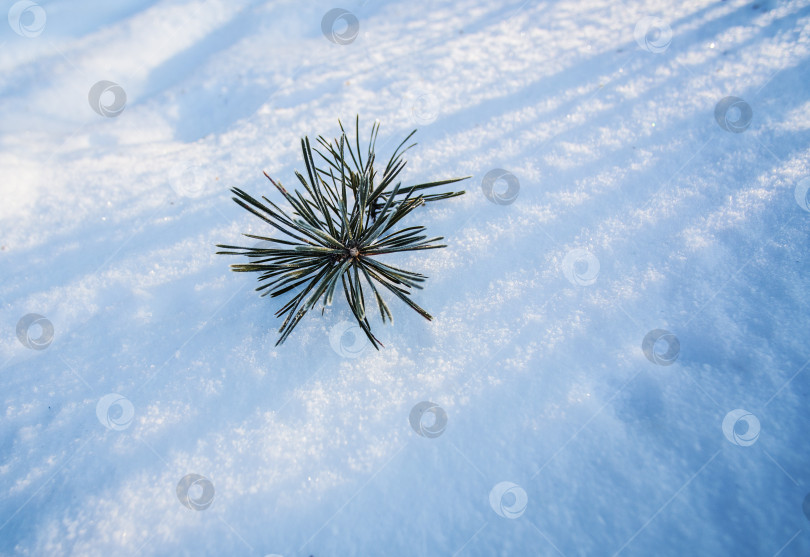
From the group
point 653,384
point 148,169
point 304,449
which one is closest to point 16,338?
point 148,169

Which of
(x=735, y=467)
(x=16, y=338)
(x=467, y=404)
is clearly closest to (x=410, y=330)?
(x=467, y=404)

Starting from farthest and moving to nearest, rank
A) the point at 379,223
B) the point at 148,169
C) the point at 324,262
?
1. the point at 148,169
2. the point at 324,262
3. the point at 379,223

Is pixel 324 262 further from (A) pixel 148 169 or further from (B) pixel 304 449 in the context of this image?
(A) pixel 148 169

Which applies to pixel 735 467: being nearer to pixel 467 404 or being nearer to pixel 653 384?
pixel 653 384

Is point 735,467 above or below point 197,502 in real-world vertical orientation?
above

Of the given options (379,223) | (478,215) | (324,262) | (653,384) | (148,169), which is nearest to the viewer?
(379,223)

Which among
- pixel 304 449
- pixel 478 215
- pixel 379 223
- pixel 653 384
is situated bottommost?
pixel 304 449

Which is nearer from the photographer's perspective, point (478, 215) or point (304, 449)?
point (304, 449)
